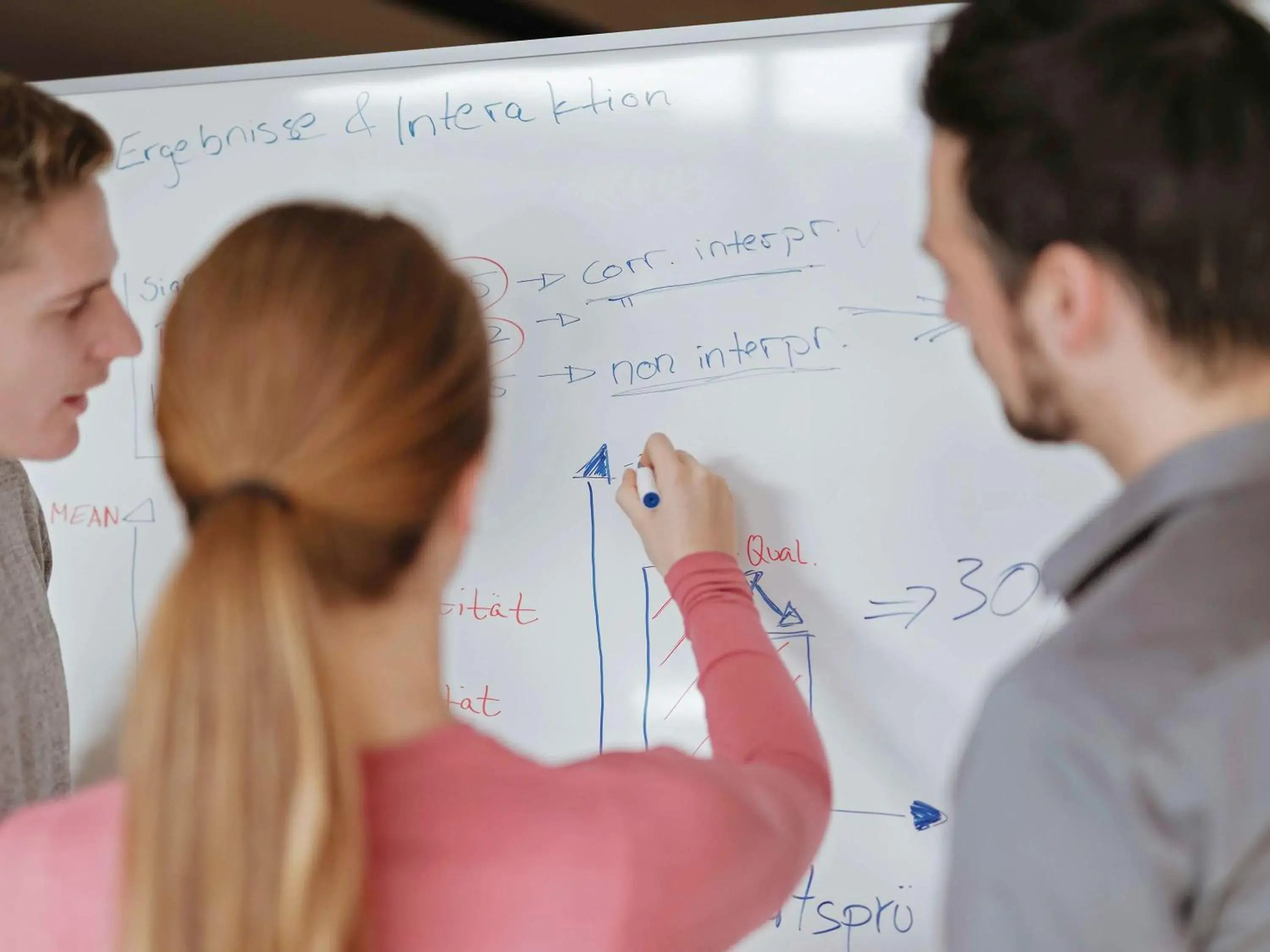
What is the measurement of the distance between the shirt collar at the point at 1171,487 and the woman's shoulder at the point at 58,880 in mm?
607

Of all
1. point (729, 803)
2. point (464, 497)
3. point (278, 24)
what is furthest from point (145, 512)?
point (278, 24)

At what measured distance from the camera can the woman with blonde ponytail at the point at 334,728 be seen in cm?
58

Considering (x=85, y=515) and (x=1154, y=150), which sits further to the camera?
(x=85, y=515)

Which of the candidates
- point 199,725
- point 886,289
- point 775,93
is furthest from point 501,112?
point 199,725

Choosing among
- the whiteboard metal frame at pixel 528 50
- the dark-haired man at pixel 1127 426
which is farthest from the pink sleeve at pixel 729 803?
the whiteboard metal frame at pixel 528 50

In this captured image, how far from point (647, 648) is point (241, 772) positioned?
1.84 feet

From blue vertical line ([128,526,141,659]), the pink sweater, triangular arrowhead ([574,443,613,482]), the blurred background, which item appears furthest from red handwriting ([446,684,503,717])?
the blurred background

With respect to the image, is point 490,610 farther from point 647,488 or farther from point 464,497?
point 464,497

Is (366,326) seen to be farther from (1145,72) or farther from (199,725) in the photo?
(1145,72)

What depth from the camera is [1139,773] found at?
0.54 m

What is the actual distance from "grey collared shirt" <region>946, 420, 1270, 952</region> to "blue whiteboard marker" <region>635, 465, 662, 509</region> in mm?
498

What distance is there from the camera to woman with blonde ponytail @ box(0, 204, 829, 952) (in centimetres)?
58

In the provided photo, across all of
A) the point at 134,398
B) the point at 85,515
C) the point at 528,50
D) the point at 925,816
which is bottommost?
the point at 925,816

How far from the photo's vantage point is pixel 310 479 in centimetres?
59
